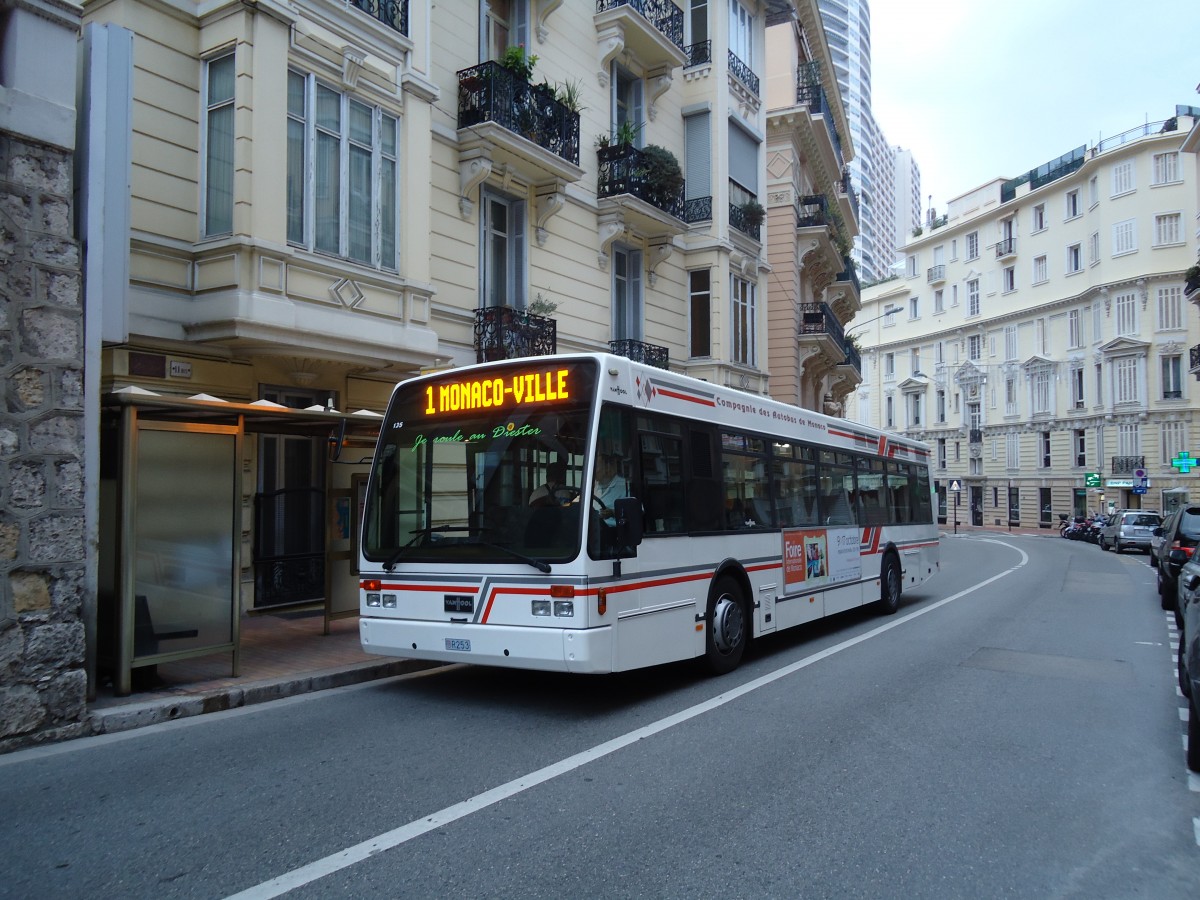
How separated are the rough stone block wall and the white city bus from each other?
2.33 meters

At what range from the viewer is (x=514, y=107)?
586 inches

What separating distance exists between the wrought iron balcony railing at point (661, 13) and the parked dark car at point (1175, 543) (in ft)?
46.5

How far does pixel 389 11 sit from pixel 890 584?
452 inches

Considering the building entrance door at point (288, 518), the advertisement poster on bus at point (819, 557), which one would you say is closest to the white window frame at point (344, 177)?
the building entrance door at point (288, 518)

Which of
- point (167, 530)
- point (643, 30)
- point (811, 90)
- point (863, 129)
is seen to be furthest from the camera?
point (863, 129)

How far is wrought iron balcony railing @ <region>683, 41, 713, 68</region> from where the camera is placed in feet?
71.1

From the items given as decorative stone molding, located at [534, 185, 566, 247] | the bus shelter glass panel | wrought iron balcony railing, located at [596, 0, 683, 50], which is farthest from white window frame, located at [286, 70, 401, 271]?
wrought iron balcony railing, located at [596, 0, 683, 50]

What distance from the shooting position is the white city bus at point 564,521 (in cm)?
689

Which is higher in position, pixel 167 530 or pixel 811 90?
pixel 811 90

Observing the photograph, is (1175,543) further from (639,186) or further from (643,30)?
(643,30)

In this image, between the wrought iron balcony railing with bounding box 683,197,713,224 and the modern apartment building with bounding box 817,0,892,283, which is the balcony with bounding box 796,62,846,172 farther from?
the modern apartment building with bounding box 817,0,892,283

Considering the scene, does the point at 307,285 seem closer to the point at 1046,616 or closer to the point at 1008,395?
the point at 1046,616

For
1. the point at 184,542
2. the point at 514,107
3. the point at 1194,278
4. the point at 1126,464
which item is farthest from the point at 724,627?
the point at 1126,464

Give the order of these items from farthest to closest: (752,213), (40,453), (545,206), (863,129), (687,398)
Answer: (863,129), (752,213), (545,206), (687,398), (40,453)
